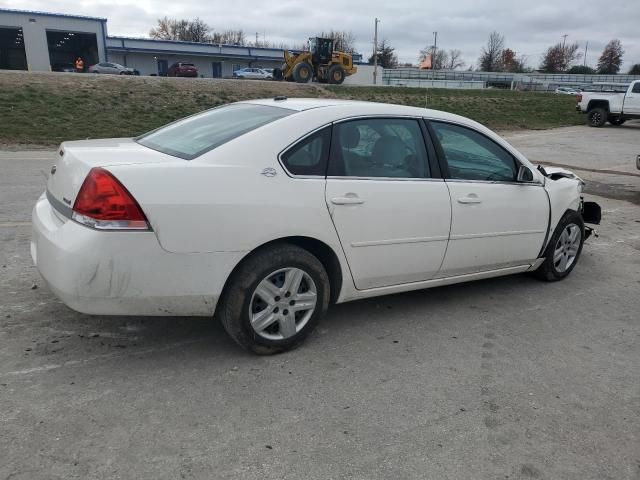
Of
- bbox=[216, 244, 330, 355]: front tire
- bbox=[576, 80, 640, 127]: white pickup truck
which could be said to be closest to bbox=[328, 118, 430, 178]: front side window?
bbox=[216, 244, 330, 355]: front tire

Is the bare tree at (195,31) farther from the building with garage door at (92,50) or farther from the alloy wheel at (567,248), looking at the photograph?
the alloy wheel at (567,248)

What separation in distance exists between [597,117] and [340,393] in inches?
1041

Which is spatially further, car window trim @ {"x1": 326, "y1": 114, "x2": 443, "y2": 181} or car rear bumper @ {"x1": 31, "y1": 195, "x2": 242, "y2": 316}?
car window trim @ {"x1": 326, "y1": 114, "x2": 443, "y2": 181}

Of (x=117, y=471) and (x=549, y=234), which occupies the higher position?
(x=549, y=234)


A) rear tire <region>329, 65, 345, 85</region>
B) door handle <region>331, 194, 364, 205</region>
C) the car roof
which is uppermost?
rear tire <region>329, 65, 345, 85</region>

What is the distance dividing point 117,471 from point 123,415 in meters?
0.41

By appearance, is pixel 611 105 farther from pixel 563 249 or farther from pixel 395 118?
pixel 395 118

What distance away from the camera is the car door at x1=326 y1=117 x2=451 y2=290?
11.4 ft

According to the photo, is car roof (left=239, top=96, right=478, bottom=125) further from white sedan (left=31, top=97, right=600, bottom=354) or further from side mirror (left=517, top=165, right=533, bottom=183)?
side mirror (left=517, top=165, right=533, bottom=183)

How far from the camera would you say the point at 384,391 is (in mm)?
3080

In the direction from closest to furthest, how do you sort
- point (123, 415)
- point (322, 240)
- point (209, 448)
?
point (209, 448)
point (123, 415)
point (322, 240)

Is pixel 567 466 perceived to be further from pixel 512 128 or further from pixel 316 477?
pixel 512 128

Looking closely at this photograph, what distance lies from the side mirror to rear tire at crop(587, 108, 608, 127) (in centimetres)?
2388

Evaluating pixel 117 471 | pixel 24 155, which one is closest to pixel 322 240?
pixel 117 471
